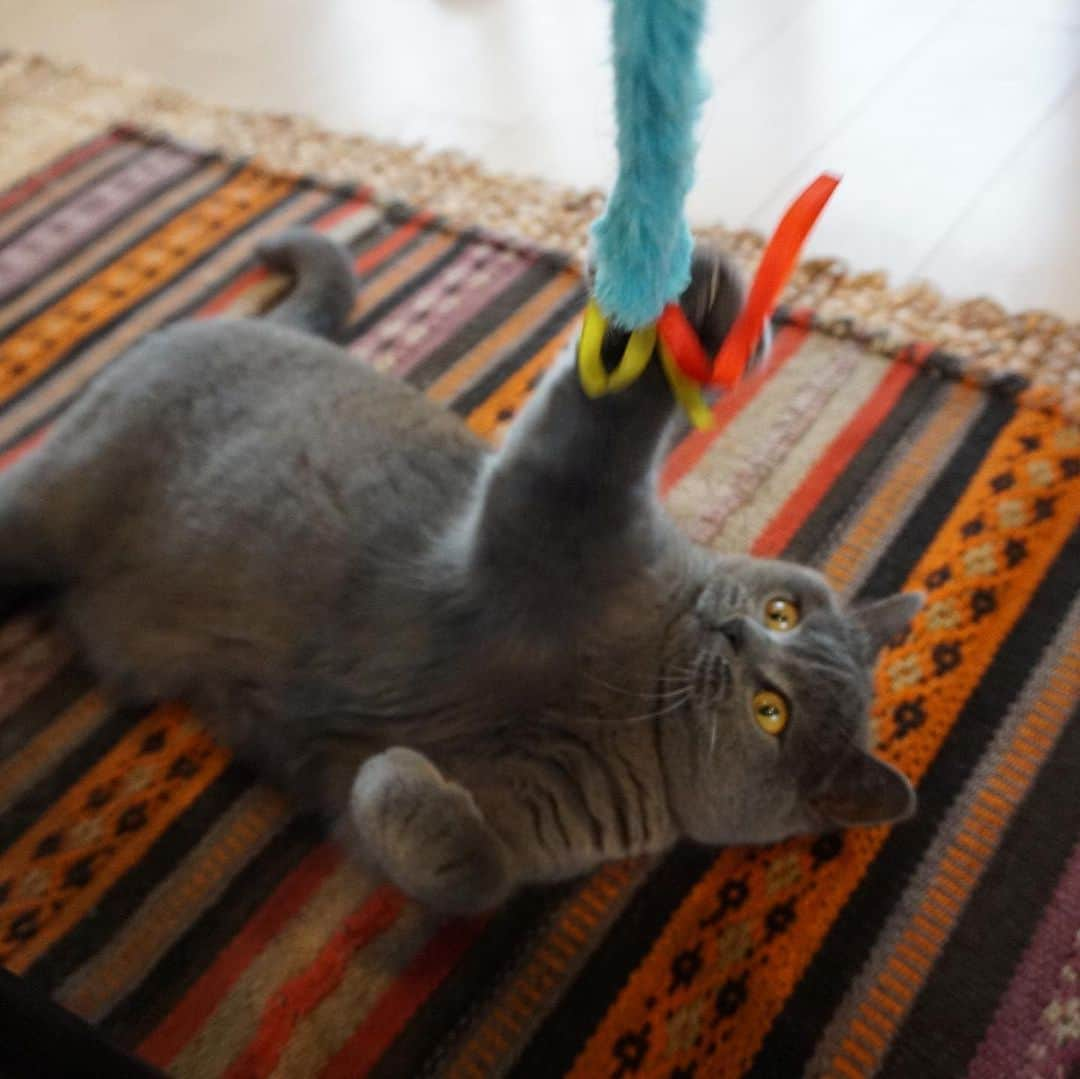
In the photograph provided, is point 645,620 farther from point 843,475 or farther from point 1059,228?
point 1059,228

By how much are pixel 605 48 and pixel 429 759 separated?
0.62 meters

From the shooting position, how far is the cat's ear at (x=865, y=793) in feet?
2.72

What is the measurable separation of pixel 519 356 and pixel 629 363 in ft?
2.85

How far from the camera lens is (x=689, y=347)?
1.93 ft

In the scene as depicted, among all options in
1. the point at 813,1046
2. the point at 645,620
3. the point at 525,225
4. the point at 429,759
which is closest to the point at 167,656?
the point at 429,759

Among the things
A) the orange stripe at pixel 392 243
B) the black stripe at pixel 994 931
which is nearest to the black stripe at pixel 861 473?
the black stripe at pixel 994 931

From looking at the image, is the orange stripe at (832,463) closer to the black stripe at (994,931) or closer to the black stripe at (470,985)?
the black stripe at (994,931)

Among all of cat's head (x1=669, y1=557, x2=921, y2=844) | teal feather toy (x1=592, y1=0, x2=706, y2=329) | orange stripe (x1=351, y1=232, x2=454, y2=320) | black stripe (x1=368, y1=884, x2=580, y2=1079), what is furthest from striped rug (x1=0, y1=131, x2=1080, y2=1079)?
teal feather toy (x1=592, y1=0, x2=706, y2=329)

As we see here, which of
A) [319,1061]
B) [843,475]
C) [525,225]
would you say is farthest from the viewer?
[525,225]

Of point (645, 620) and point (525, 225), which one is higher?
point (525, 225)

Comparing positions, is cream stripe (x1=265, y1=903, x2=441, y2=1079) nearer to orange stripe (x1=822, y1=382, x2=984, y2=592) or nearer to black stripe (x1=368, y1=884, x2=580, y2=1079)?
black stripe (x1=368, y1=884, x2=580, y2=1079)

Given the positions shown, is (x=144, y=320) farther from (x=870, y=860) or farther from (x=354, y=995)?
(x=870, y=860)

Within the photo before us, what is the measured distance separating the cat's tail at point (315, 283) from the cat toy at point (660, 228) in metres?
0.86

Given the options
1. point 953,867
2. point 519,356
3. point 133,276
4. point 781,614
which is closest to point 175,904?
point 781,614
